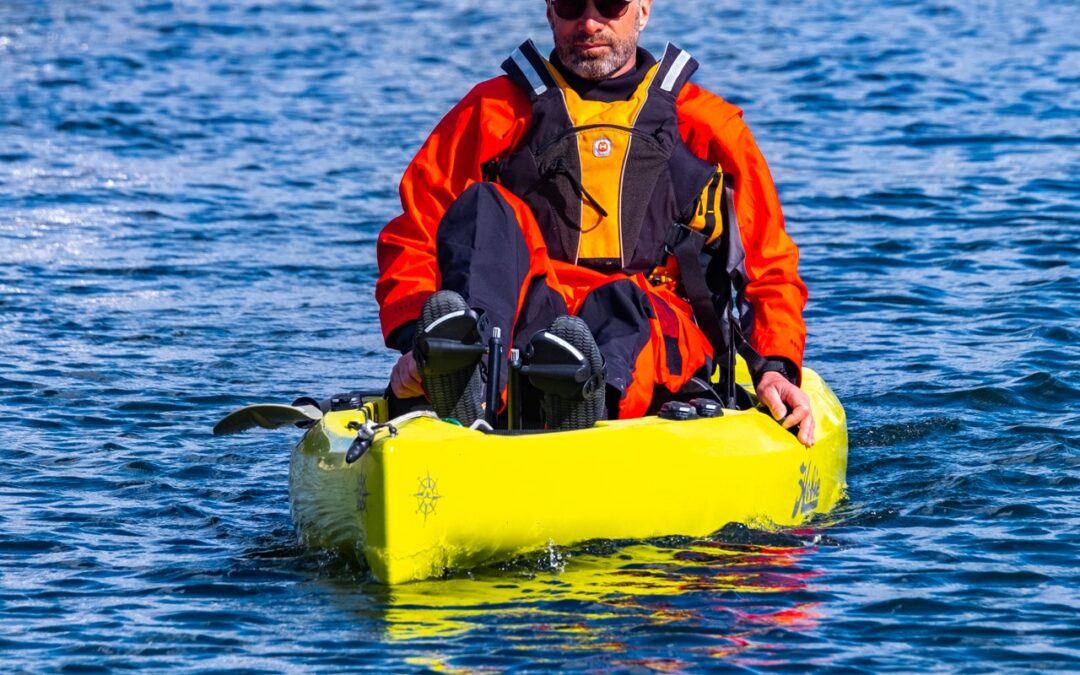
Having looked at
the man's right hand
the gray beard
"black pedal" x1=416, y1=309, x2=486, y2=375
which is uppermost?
the gray beard

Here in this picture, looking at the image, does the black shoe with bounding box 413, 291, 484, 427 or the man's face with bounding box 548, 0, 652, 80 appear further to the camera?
the man's face with bounding box 548, 0, 652, 80

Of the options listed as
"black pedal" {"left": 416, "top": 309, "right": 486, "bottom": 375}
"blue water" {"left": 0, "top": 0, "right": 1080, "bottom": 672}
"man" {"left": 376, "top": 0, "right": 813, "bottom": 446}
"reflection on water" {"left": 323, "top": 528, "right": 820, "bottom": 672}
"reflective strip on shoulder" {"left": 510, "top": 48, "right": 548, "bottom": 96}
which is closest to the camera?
"reflection on water" {"left": 323, "top": 528, "right": 820, "bottom": 672}

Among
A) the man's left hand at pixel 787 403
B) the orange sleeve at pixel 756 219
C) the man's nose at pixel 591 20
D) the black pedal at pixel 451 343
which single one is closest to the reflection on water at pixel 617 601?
the man's left hand at pixel 787 403

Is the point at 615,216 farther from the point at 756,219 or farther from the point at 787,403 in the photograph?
the point at 787,403

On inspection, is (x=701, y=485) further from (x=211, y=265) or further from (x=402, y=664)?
(x=211, y=265)

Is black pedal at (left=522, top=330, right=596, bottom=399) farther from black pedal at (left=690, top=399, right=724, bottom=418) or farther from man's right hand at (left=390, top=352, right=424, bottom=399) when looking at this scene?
black pedal at (left=690, top=399, right=724, bottom=418)

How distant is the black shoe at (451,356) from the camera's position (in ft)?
16.3

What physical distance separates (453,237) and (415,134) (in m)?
9.50

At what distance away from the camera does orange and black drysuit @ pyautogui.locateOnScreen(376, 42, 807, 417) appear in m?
5.49

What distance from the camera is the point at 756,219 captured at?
5809 mm

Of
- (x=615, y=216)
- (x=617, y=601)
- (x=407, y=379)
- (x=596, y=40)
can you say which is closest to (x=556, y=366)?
(x=407, y=379)

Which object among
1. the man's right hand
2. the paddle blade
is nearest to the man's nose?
the man's right hand

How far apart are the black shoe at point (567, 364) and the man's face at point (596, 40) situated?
0.99 m

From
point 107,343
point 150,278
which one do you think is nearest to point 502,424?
point 107,343
